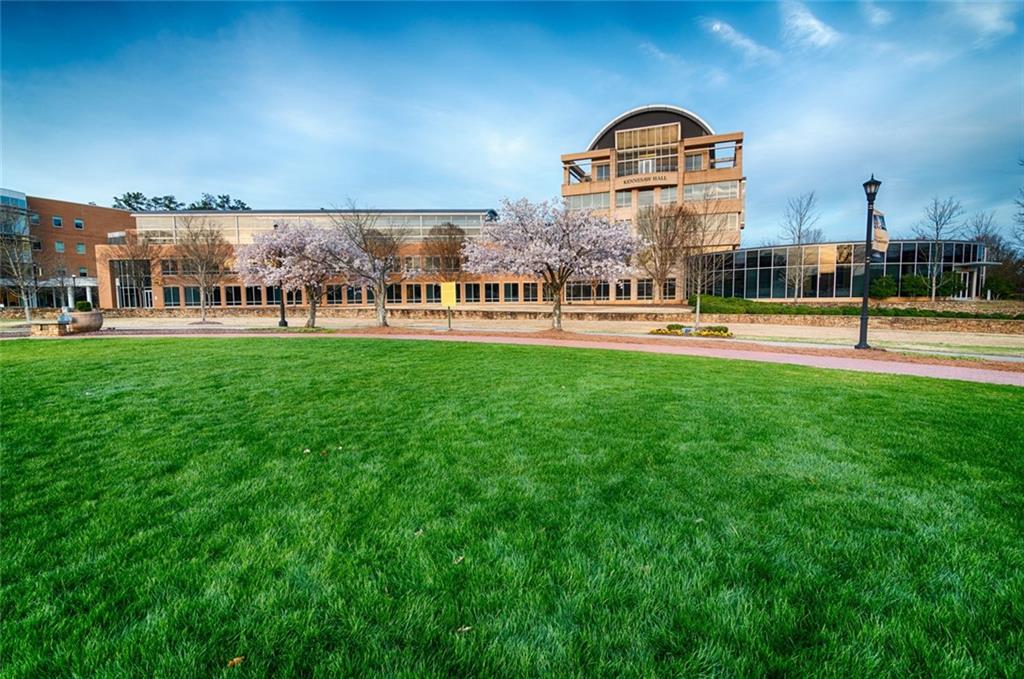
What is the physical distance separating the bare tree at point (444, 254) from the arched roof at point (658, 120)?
25.9 metres

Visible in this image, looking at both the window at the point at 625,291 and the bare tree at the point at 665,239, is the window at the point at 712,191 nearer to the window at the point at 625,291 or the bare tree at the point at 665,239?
the window at the point at 625,291

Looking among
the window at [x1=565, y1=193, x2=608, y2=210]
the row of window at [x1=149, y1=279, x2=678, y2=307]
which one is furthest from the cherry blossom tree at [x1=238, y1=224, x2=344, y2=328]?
the window at [x1=565, y1=193, x2=608, y2=210]

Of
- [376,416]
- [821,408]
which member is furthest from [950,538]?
[376,416]

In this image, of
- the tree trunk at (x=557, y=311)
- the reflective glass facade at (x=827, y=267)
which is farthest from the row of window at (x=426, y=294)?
the tree trunk at (x=557, y=311)

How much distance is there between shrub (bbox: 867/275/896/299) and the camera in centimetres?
4184

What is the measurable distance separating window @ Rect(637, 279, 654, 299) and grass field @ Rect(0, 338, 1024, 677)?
161 ft

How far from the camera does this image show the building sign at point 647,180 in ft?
186

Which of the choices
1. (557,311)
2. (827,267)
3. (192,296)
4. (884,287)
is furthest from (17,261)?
(884,287)

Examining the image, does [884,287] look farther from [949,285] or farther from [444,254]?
[444,254]

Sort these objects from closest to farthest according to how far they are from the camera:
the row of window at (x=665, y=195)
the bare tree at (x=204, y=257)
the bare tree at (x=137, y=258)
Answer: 1. the bare tree at (x=204, y=257)
2. the bare tree at (x=137, y=258)
3. the row of window at (x=665, y=195)

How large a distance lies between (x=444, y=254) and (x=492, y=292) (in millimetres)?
9787

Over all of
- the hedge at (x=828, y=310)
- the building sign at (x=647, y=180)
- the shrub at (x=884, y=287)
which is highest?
the building sign at (x=647, y=180)

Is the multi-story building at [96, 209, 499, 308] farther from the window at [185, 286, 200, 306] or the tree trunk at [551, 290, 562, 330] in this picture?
the tree trunk at [551, 290, 562, 330]

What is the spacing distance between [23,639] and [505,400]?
233 inches
